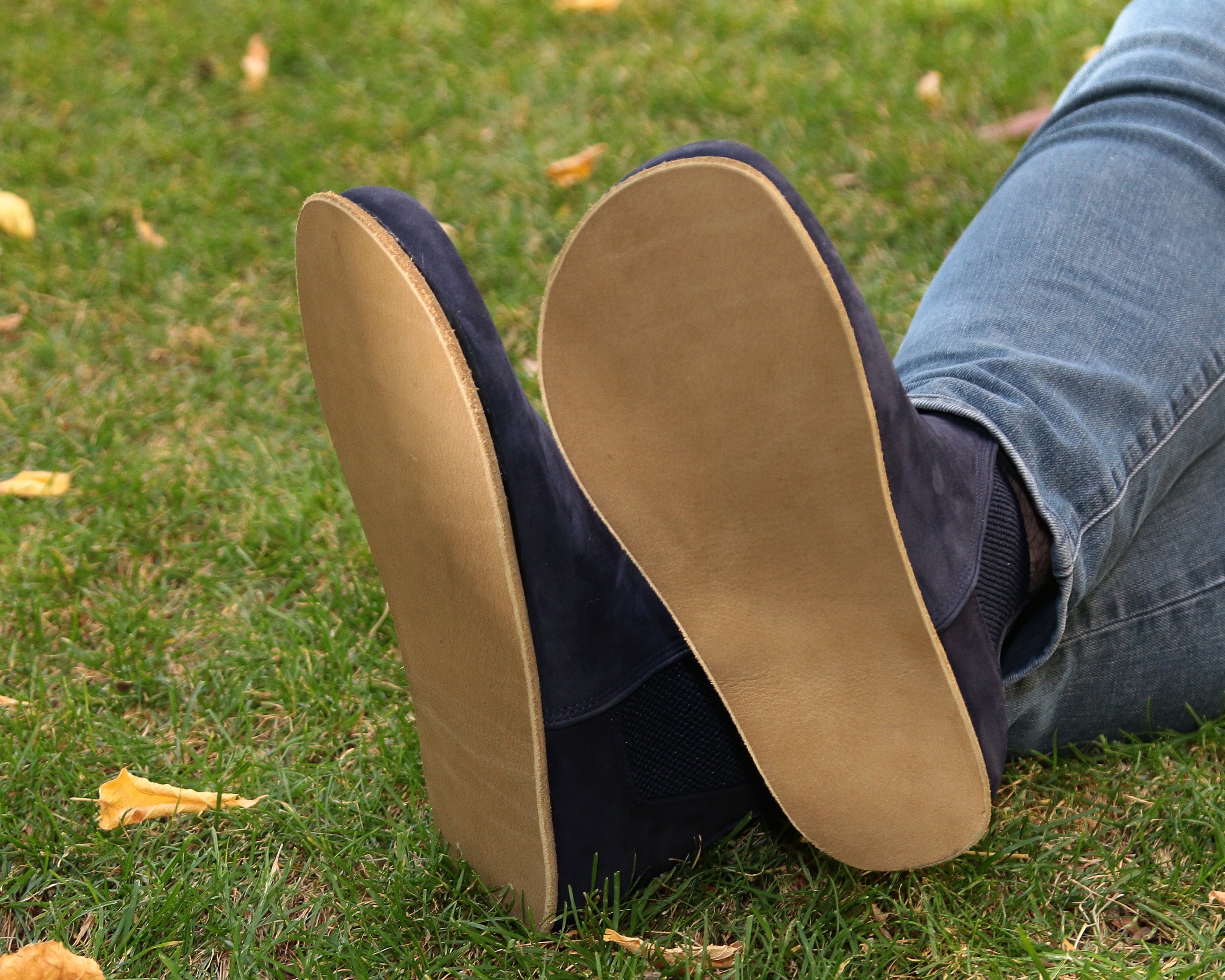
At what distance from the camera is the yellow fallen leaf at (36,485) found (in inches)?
70.1

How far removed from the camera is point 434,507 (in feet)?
3.07

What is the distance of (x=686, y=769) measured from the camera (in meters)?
1.11

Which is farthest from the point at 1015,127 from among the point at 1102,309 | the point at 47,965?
the point at 47,965

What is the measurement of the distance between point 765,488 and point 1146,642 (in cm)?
55

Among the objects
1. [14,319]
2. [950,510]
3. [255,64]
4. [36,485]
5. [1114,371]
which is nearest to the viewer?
[950,510]

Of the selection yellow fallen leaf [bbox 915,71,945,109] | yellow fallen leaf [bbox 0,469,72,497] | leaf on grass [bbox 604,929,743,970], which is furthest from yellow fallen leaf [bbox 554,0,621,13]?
leaf on grass [bbox 604,929,743,970]

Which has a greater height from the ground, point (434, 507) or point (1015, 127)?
point (434, 507)

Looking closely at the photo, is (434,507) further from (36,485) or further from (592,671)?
(36,485)

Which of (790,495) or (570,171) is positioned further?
(570,171)

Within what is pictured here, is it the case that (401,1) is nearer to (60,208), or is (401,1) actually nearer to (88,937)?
(60,208)

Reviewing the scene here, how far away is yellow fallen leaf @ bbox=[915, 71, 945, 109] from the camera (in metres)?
2.63

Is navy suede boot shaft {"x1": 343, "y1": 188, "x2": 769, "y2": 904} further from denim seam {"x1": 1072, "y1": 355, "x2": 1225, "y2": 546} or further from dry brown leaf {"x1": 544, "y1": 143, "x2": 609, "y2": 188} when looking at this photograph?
dry brown leaf {"x1": 544, "y1": 143, "x2": 609, "y2": 188}

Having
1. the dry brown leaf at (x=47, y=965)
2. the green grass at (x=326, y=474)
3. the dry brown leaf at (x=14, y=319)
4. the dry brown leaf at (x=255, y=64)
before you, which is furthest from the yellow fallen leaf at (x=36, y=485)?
the dry brown leaf at (x=255, y=64)

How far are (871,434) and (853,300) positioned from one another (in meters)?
0.10
